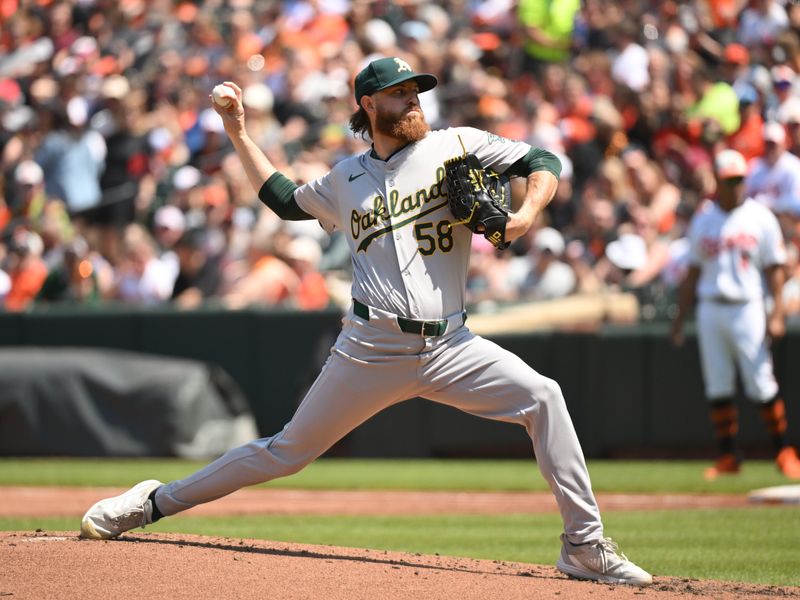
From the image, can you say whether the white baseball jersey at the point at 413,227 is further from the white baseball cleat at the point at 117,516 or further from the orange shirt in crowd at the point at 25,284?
the orange shirt in crowd at the point at 25,284

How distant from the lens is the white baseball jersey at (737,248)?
10.8m

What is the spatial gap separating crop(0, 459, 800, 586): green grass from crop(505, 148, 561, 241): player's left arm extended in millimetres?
1959

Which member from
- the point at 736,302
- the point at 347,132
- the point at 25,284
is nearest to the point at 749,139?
the point at 736,302

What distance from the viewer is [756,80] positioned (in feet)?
46.4

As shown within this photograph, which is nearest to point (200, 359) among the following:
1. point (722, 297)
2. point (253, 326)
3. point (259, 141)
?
point (253, 326)

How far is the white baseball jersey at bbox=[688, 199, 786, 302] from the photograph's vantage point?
10812 millimetres

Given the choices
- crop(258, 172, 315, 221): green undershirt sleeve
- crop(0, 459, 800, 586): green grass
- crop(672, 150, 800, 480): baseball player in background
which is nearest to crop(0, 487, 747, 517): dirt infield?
crop(0, 459, 800, 586): green grass

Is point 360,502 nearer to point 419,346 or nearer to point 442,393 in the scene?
point 442,393

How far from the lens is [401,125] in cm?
564

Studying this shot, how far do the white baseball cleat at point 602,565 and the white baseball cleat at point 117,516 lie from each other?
1.83 meters

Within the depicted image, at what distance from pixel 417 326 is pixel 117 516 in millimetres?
1574

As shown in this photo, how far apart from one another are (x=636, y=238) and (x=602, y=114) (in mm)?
2016

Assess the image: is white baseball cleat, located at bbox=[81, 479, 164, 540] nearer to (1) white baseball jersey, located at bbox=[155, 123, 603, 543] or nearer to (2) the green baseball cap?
(1) white baseball jersey, located at bbox=[155, 123, 603, 543]

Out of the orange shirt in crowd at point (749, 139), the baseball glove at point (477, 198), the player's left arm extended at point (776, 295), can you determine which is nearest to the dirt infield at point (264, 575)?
the baseball glove at point (477, 198)
